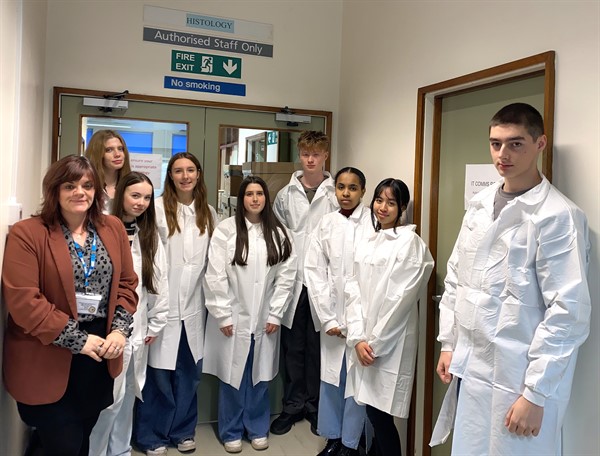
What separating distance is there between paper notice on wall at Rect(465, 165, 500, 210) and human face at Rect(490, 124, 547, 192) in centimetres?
46

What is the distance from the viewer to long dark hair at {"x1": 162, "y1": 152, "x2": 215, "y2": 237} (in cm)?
268

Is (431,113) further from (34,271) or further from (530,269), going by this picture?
(34,271)

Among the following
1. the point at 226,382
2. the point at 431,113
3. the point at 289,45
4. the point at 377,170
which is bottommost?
the point at 226,382

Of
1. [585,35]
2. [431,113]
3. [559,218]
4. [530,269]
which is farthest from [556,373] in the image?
[431,113]

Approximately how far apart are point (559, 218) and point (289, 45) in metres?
2.39

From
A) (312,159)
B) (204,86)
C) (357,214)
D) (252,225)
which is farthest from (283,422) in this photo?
(204,86)

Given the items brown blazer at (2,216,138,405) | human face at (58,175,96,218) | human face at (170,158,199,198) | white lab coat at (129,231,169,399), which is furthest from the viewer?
human face at (170,158,199,198)

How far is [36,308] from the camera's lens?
5.35 ft

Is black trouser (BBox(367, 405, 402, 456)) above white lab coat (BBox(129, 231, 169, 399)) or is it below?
below

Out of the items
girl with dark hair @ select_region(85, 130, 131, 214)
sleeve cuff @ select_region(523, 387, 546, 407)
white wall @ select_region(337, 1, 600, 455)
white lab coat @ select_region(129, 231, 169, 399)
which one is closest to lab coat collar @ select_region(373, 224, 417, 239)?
white wall @ select_region(337, 1, 600, 455)

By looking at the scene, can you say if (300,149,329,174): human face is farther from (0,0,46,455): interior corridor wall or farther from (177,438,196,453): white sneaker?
(177,438,196,453): white sneaker

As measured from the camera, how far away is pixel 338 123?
356cm

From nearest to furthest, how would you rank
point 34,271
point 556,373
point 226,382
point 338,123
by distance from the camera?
point 556,373 < point 34,271 < point 226,382 < point 338,123

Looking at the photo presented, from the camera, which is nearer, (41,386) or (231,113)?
(41,386)
